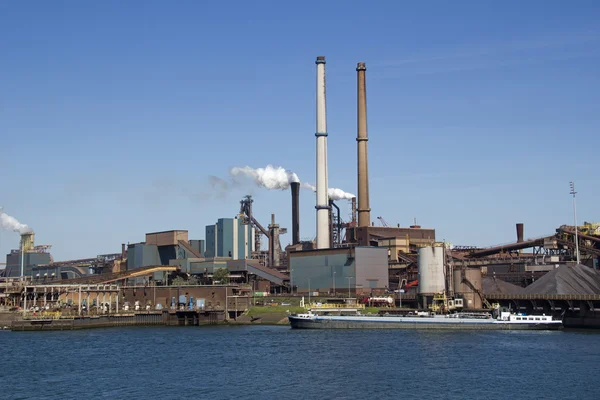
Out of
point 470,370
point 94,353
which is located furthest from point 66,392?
point 470,370

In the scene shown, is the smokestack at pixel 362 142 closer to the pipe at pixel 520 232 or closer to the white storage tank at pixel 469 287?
the pipe at pixel 520 232

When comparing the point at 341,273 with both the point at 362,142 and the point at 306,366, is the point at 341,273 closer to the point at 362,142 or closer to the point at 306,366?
the point at 362,142

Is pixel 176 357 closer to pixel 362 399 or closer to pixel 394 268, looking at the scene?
pixel 362 399

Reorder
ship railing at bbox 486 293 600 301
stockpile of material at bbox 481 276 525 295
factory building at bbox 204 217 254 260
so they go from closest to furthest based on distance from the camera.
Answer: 1. ship railing at bbox 486 293 600 301
2. stockpile of material at bbox 481 276 525 295
3. factory building at bbox 204 217 254 260

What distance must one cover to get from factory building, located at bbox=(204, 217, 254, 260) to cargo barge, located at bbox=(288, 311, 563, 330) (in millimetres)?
69718

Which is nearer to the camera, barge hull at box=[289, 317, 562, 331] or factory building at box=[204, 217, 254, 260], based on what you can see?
barge hull at box=[289, 317, 562, 331]

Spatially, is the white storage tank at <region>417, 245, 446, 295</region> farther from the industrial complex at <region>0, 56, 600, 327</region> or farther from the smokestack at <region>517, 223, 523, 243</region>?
the smokestack at <region>517, 223, 523, 243</region>

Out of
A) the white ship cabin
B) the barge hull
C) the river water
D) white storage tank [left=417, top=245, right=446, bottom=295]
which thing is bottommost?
the river water

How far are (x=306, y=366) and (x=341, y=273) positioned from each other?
8456 centimetres

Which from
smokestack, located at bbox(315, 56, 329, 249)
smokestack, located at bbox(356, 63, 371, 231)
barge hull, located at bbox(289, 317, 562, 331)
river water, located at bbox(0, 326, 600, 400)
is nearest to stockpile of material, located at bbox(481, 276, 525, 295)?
barge hull, located at bbox(289, 317, 562, 331)

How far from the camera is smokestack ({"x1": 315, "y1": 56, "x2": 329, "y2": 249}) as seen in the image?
165250 mm

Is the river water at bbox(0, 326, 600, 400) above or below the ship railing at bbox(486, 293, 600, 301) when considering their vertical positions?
below

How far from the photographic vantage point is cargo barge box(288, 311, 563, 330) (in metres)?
104

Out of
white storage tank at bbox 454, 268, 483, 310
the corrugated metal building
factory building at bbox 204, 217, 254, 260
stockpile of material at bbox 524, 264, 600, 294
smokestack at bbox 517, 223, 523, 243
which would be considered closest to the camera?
stockpile of material at bbox 524, 264, 600, 294
